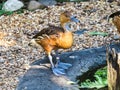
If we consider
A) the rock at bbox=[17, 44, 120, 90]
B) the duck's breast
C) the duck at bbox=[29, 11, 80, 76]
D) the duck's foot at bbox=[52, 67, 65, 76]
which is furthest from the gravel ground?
the duck's foot at bbox=[52, 67, 65, 76]

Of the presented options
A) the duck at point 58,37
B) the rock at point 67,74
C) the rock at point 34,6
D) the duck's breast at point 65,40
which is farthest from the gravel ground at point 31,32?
the rock at point 67,74

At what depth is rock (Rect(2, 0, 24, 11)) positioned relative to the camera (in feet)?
25.6

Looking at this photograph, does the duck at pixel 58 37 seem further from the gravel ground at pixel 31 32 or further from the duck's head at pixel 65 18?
the gravel ground at pixel 31 32

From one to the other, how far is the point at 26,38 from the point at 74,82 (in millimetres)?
3487

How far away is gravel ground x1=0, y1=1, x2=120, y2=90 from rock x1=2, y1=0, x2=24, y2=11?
249 millimetres

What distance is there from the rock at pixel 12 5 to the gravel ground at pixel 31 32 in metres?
0.25

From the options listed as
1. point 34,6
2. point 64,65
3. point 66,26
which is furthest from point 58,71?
point 34,6

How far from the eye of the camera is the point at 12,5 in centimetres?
781

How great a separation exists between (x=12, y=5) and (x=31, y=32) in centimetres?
125

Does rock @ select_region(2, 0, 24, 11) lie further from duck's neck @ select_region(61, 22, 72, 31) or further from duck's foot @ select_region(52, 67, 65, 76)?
duck's foot @ select_region(52, 67, 65, 76)

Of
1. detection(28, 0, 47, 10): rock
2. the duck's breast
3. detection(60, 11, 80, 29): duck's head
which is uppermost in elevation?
detection(60, 11, 80, 29): duck's head

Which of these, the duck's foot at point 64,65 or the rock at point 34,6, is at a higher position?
the rock at point 34,6

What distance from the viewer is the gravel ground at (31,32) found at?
18.7 ft

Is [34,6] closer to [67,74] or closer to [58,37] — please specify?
[58,37]
